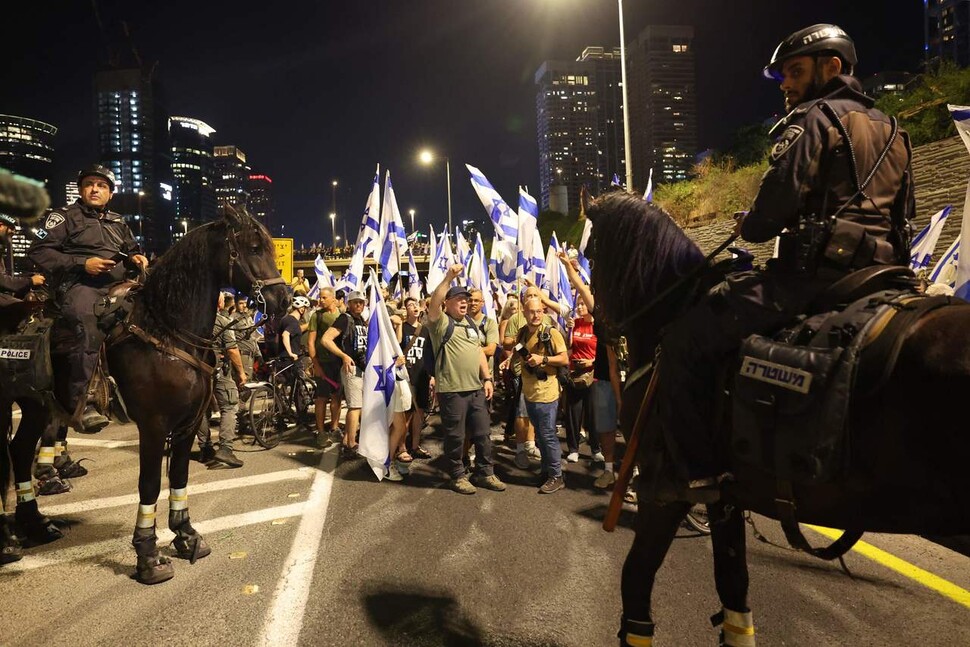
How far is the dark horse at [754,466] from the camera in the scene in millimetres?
1761

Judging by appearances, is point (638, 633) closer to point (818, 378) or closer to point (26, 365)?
point (818, 378)

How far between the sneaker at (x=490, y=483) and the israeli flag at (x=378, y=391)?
120 cm

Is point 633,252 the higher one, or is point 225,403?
point 633,252

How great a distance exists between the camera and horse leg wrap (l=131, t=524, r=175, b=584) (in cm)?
407

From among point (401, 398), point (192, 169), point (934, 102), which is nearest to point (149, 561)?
point (401, 398)

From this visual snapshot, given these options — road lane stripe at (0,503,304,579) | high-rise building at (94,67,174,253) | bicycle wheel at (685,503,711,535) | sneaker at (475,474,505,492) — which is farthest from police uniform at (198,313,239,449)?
high-rise building at (94,67,174,253)

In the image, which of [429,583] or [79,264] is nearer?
[429,583]

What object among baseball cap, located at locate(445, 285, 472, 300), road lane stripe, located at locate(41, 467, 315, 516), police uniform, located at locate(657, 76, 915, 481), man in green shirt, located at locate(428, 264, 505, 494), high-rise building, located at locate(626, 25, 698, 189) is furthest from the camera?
high-rise building, located at locate(626, 25, 698, 189)

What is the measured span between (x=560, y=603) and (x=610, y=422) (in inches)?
120

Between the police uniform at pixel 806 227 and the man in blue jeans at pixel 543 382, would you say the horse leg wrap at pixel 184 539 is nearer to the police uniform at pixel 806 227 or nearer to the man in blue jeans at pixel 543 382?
the man in blue jeans at pixel 543 382

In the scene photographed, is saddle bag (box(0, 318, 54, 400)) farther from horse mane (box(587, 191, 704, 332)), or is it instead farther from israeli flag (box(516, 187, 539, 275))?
israeli flag (box(516, 187, 539, 275))

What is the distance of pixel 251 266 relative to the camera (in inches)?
181

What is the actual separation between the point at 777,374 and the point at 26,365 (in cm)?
569

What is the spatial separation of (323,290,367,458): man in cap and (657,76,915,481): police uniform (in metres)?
5.81
